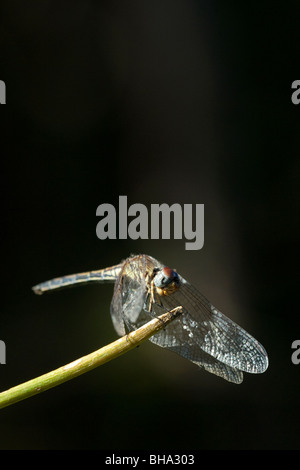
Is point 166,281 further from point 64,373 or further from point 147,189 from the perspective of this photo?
point 147,189

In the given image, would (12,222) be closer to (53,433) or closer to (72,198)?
(72,198)

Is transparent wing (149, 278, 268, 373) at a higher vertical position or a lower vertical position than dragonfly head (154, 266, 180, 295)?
lower

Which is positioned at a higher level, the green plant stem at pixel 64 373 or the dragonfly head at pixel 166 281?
the dragonfly head at pixel 166 281

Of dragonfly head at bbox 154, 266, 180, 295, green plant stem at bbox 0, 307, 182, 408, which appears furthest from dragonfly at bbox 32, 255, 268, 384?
green plant stem at bbox 0, 307, 182, 408

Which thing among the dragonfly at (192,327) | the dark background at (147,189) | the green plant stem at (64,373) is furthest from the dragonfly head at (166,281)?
the dark background at (147,189)

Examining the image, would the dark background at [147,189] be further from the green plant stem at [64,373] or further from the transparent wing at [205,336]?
the green plant stem at [64,373]

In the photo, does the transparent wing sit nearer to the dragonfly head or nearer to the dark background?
the dragonfly head
